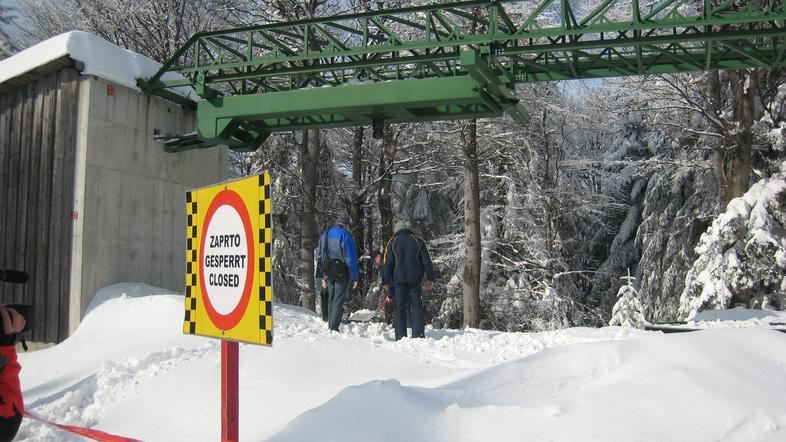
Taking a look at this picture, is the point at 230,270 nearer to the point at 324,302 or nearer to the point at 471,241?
the point at 324,302

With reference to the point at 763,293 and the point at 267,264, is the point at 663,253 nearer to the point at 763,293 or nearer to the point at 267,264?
the point at 763,293

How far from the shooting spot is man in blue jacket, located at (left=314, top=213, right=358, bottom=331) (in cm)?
923

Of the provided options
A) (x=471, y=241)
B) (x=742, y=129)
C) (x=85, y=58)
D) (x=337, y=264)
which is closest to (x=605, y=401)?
(x=337, y=264)

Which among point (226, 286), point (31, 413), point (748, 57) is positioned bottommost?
point (31, 413)

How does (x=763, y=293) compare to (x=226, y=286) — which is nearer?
(x=226, y=286)

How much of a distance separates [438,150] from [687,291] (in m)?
8.26

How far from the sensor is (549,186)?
2219cm

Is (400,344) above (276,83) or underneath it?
underneath

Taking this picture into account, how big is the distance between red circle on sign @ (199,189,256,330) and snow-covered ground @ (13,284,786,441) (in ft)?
3.24

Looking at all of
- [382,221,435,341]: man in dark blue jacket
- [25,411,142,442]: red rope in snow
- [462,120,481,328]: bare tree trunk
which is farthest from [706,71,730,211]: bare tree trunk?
[25,411,142,442]: red rope in snow

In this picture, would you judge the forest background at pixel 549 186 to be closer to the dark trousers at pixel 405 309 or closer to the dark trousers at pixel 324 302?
the dark trousers at pixel 324 302

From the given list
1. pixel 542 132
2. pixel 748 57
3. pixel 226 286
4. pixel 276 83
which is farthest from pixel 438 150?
pixel 226 286

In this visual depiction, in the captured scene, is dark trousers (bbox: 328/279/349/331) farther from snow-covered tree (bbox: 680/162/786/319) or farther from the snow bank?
snow-covered tree (bbox: 680/162/786/319)

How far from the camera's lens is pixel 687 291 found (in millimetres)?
15375
